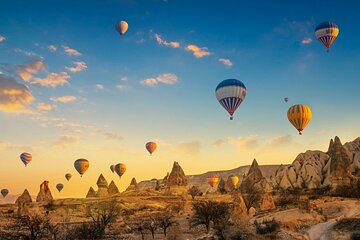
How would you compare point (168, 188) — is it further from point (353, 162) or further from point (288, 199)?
point (353, 162)

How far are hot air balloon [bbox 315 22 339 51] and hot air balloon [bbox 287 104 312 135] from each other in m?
A: 9.05

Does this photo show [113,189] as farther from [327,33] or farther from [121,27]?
[327,33]

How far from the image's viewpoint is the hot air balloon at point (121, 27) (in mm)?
58125

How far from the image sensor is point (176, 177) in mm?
100125

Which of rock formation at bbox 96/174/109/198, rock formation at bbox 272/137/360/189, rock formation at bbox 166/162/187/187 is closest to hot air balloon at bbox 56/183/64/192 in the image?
rock formation at bbox 96/174/109/198

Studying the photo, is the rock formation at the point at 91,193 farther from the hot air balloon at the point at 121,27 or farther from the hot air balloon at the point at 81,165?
the hot air balloon at the point at 121,27

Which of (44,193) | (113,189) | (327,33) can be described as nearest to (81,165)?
(44,193)

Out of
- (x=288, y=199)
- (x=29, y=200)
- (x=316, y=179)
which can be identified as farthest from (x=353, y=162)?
(x=29, y=200)

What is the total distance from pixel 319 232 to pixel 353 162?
6341 centimetres

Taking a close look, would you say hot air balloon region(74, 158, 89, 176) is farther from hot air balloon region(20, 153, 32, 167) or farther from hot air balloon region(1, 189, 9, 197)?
hot air balloon region(1, 189, 9, 197)

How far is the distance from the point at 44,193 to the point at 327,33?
68056mm

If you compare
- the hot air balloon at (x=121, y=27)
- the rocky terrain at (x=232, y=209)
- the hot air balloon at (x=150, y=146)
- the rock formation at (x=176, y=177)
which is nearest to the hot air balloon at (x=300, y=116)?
the rocky terrain at (x=232, y=209)

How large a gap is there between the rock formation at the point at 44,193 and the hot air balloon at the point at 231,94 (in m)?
53.2

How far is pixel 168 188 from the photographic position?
327 ft
